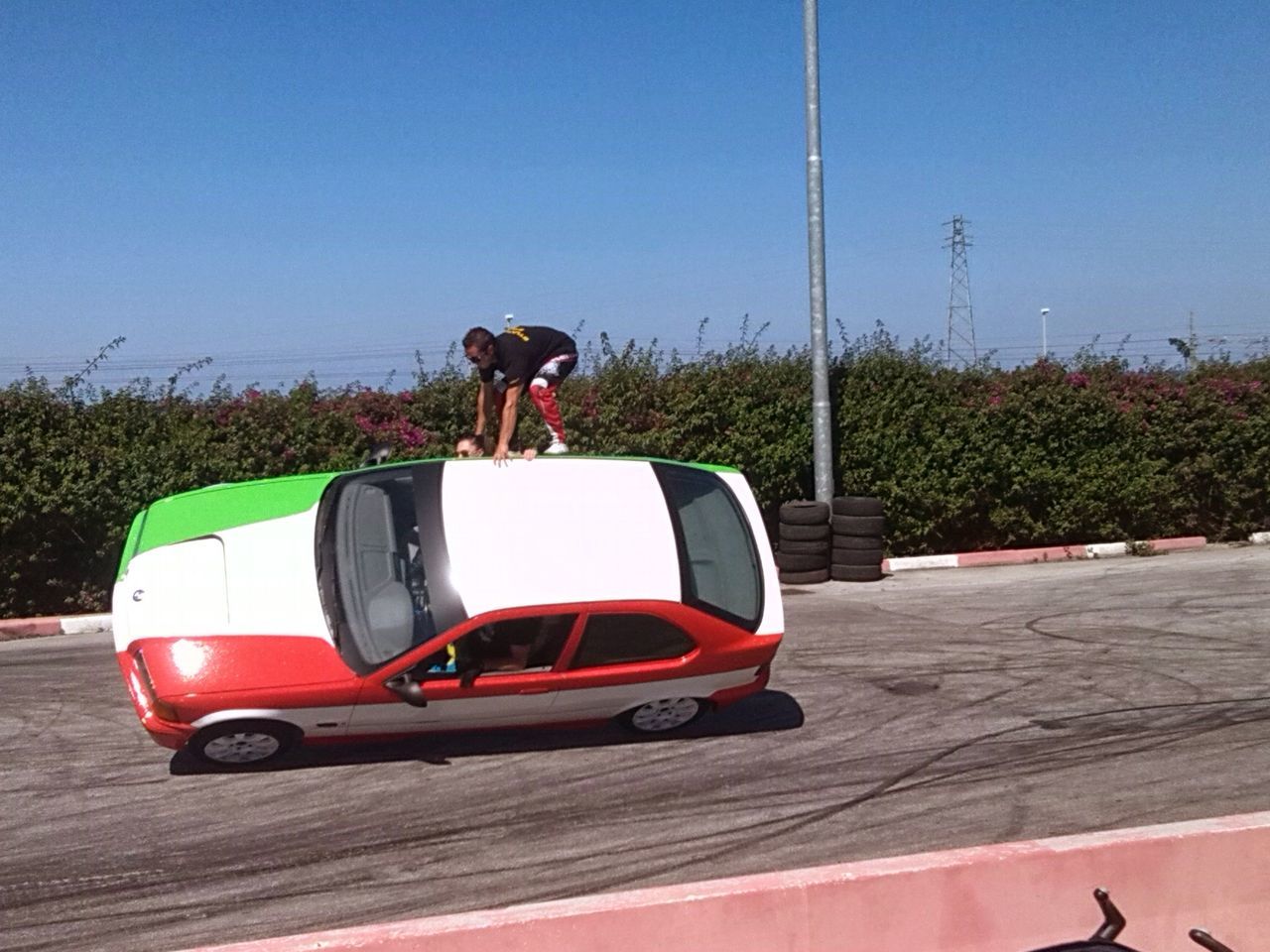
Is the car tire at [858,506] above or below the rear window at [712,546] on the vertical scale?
below

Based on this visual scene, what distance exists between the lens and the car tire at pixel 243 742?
6805 millimetres

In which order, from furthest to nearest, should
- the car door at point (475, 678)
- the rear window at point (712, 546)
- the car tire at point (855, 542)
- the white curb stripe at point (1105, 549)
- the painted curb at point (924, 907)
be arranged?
the white curb stripe at point (1105, 549)
the car tire at point (855, 542)
the rear window at point (712, 546)
the car door at point (475, 678)
the painted curb at point (924, 907)

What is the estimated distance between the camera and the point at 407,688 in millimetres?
6781

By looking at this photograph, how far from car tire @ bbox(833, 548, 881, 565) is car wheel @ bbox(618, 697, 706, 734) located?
6381 mm

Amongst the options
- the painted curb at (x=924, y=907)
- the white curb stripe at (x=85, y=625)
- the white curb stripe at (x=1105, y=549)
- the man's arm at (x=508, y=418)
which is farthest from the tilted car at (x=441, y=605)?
the white curb stripe at (x=1105, y=549)

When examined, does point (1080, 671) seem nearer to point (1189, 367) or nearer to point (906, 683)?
point (906, 683)

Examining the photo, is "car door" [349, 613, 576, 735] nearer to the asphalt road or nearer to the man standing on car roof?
the asphalt road

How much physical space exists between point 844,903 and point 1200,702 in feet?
18.9

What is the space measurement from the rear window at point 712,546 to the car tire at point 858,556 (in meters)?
6.05

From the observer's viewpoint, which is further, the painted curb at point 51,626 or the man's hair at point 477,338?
the painted curb at point 51,626

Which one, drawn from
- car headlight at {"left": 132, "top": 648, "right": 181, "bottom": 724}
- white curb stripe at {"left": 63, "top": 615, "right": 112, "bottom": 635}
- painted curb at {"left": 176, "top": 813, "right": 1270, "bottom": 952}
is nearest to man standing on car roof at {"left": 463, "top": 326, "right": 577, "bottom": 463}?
car headlight at {"left": 132, "top": 648, "right": 181, "bottom": 724}

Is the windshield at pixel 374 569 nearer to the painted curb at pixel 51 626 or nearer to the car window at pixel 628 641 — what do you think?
the car window at pixel 628 641

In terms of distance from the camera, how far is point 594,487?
25.7ft

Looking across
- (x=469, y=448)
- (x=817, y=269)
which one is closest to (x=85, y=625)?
(x=469, y=448)
